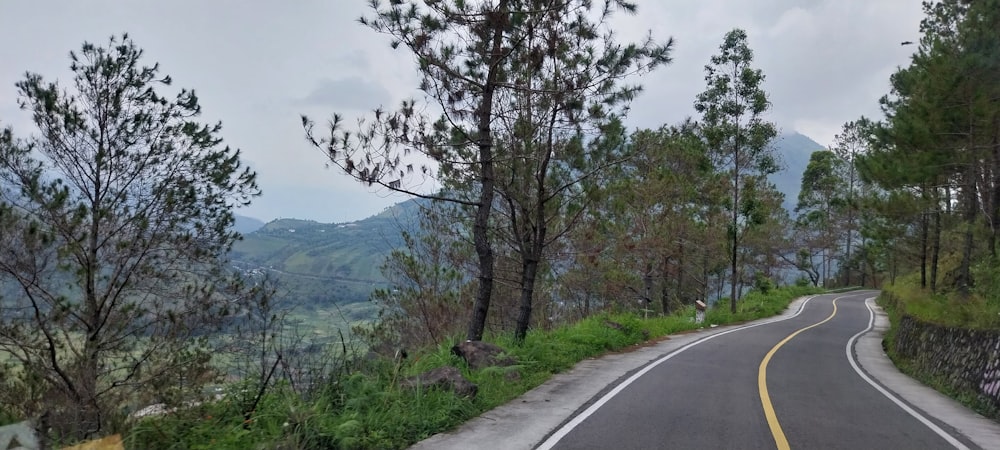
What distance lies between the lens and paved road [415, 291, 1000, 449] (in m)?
7.14

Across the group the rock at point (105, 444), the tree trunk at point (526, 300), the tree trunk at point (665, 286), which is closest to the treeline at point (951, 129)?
the tree trunk at point (526, 300)

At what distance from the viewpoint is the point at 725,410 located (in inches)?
347

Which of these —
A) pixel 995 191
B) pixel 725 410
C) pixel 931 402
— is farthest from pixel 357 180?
pixel 995 191

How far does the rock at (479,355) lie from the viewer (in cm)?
1023

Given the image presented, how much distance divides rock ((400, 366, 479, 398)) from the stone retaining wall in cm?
817

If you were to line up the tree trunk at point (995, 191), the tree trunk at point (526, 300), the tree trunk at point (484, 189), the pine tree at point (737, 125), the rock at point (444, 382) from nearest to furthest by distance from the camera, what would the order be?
1. the rock at point (444, 382)
2. the tree trunk at point (484, 189)
3. the tree trunk at point (526, 300)
4. the tree trunk at point (995, 191)
5. the pine tree at point (737, 125)

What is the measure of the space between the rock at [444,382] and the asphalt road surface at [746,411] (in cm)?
138

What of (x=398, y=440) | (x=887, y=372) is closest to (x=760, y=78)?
(x=887, y=372)

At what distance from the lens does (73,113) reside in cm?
1279

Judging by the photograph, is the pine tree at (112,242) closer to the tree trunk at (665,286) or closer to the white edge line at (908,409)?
the white edge line at (908,409)

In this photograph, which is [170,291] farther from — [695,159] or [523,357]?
[695,159]

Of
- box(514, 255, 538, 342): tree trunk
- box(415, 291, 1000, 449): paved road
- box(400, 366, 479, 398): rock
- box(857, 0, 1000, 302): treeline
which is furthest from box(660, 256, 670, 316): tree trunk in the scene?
box(400, 366, 479, 398): rock

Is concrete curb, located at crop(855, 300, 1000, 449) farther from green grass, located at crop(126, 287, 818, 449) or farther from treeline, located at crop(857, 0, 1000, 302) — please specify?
green grass, located at crop(126, 287, 818, 449)

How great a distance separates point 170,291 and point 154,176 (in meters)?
2.50
